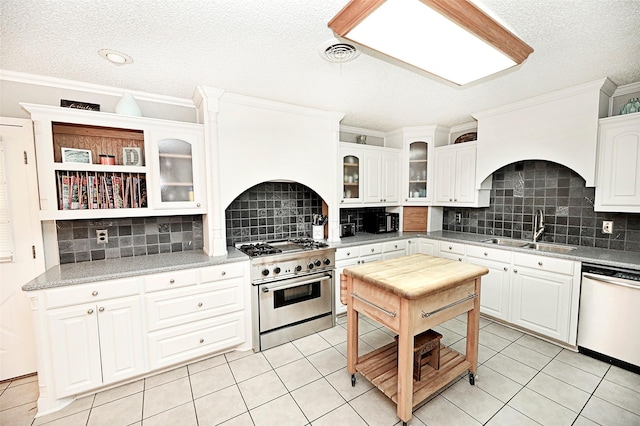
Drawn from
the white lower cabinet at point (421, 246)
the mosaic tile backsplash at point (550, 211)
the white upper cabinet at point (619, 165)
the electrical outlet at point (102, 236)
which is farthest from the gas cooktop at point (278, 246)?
the white upper cabinet at point (619, 165)

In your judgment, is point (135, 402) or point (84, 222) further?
point (84, 222)

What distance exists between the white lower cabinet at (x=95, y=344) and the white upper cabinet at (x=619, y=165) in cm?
430

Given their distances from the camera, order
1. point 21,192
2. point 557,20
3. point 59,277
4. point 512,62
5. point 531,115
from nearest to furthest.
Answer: point 557,20
point 512,62
point 59,277
point 21,192
point 531,115

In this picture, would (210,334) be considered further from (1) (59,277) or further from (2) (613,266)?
(2) (613,266)

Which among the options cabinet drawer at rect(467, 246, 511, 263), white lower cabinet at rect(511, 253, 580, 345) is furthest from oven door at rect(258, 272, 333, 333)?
white lower cabinet at rect(511, 253, 580, 345)

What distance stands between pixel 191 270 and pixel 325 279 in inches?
54.2

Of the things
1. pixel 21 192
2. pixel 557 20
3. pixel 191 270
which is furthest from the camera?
pixel 191 270

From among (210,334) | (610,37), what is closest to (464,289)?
(610,37)

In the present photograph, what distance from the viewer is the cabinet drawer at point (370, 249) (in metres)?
3.41

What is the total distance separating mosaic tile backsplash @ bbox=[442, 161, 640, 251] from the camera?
8.86 feet

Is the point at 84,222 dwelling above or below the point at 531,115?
below

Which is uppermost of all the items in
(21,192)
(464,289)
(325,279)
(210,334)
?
(21,192)

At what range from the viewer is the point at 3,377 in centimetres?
222

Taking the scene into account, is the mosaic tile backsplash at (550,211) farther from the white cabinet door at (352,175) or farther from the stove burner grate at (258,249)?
the stove burner grate at (258,249)
